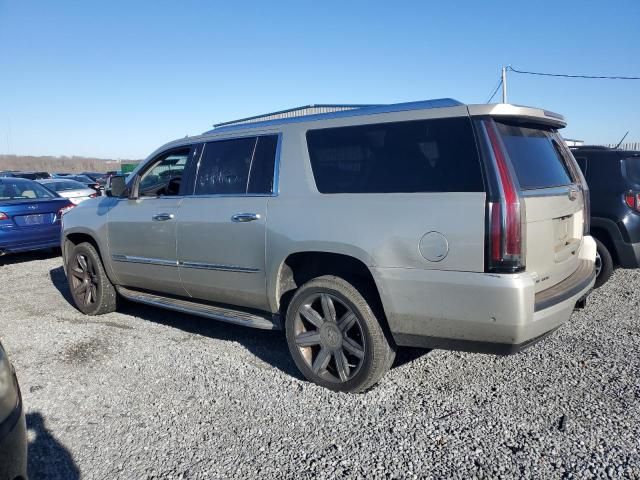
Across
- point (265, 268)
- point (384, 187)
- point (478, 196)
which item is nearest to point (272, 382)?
point (265, 268)

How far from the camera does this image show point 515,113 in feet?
10.3

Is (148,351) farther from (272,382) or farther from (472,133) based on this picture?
(472,133)

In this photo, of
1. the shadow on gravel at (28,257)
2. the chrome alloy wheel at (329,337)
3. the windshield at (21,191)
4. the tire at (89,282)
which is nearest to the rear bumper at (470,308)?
the chrome alloy wheel at (329,337)

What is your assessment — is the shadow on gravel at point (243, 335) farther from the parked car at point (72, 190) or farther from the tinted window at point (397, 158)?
the parked car at point (72, 190)

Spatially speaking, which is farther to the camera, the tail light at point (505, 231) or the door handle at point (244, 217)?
the door handle at point (244, 217)

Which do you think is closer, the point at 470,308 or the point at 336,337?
the point at 470,308

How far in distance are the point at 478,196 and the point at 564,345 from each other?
6.81ft

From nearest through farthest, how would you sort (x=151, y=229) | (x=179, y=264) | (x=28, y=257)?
(x=179, y=264) → (x=151, y=229) → (x=28, y=257)

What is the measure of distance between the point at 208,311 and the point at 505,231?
2.57 metres

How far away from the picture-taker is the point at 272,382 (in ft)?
12.3

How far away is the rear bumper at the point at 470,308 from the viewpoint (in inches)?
111

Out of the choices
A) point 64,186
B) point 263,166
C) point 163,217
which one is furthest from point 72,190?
point 263,166

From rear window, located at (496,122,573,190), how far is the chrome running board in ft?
6.67

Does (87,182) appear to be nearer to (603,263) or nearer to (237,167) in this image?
(237,167)
